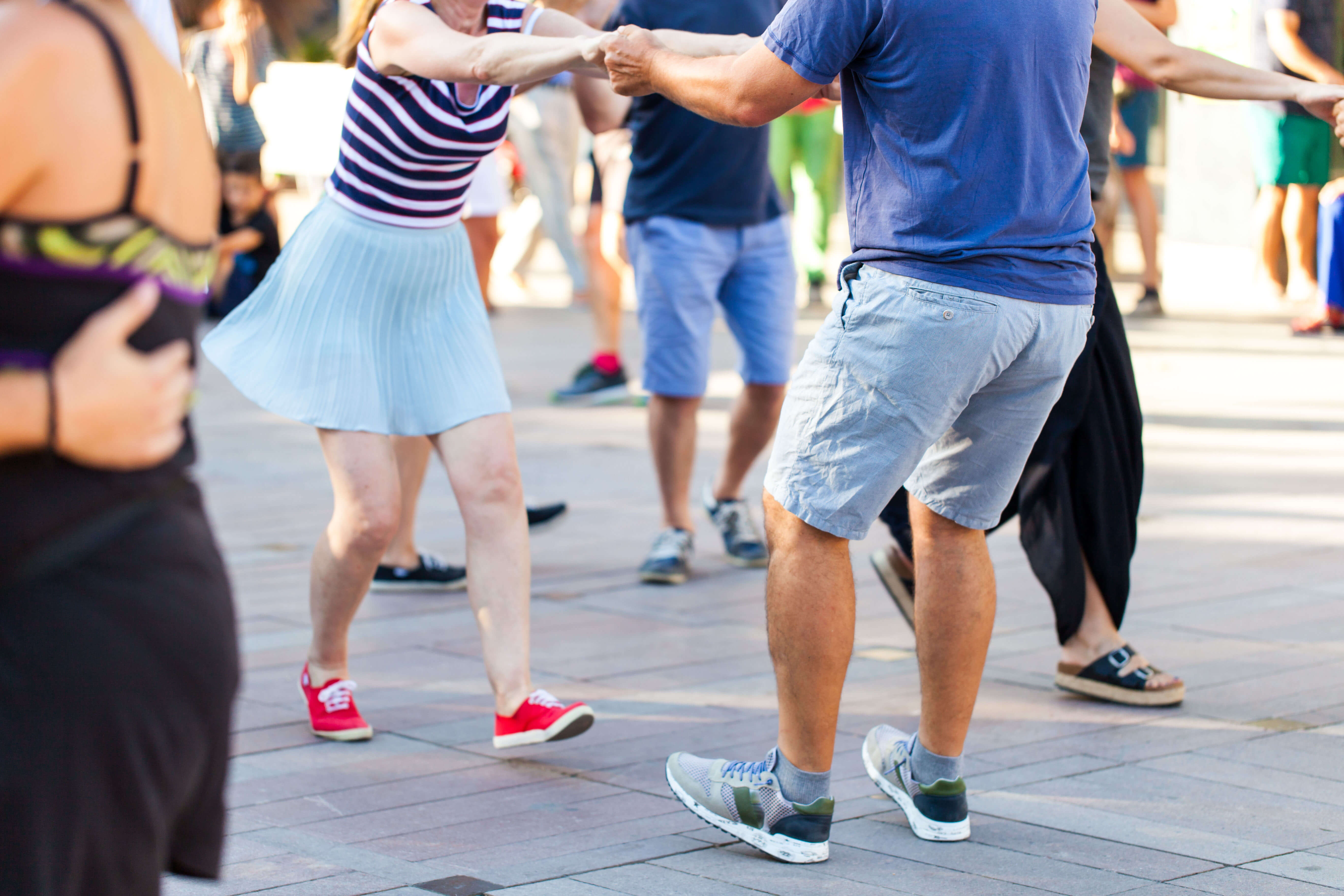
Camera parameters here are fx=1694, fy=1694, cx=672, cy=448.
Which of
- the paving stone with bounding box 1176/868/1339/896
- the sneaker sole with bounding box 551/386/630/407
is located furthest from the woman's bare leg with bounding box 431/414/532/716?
the sneaker sole with bounding box 551/386/630/407

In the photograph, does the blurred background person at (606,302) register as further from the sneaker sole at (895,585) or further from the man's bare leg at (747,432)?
the sneaker sole at (895,585)

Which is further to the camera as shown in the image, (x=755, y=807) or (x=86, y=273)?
(x=755, y=807)

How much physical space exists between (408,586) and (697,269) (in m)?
1.42

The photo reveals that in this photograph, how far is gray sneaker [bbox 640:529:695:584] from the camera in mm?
5582

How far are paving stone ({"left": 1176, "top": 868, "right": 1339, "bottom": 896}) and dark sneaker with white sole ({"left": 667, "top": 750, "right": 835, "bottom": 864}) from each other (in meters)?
0.66

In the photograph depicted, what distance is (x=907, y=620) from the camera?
4.77 meters

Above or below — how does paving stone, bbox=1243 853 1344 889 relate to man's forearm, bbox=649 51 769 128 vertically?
below

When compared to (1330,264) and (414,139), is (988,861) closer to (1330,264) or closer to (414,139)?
(414,139)

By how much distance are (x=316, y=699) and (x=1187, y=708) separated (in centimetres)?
211

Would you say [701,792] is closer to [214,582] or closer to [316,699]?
[316,699]

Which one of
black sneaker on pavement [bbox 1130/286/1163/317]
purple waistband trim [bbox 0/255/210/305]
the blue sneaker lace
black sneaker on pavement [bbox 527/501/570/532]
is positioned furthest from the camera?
black sneaker on pavement [bbox 1130/286/1163/317]

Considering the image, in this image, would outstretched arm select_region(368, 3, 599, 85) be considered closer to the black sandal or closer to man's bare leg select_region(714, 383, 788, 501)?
the black sandal

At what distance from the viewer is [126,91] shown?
5.49 ft

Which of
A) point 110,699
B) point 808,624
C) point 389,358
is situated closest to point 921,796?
point 808,624
